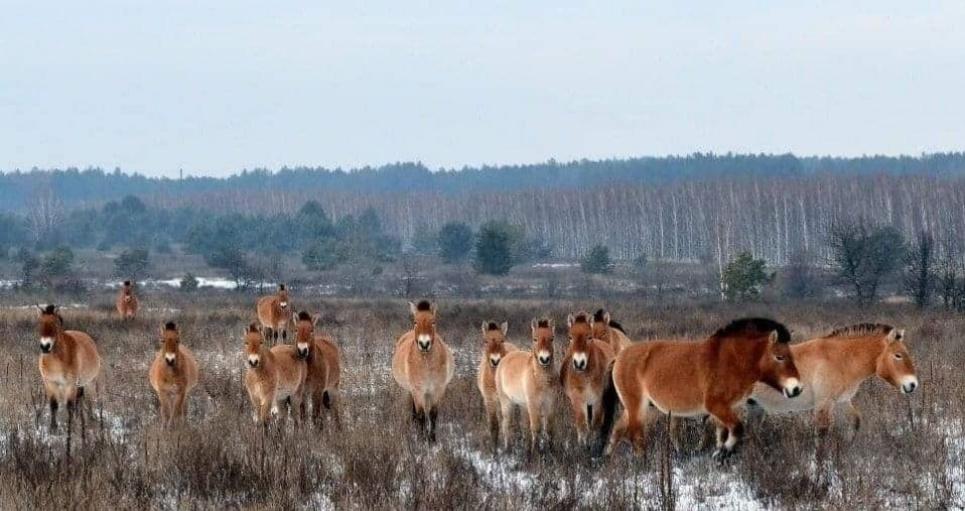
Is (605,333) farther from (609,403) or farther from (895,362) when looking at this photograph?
(895,362)

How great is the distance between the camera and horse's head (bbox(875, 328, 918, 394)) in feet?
35.0

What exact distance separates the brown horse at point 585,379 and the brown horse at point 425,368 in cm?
166

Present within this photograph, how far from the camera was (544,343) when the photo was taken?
11.3 metres

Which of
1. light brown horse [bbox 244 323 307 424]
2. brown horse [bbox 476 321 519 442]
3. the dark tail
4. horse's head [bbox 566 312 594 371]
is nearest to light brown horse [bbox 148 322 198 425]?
light brown horse [bbox 244 323 307 424]

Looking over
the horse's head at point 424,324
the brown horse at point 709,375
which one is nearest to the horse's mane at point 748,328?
the brown horse at point 709,375

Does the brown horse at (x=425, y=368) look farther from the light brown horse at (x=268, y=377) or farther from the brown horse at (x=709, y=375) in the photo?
the brown horse at (x=709, y=375)

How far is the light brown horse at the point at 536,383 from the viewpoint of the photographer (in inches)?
440

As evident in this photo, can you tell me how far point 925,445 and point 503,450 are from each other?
Answer: 4001 mm

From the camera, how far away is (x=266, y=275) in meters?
71.1

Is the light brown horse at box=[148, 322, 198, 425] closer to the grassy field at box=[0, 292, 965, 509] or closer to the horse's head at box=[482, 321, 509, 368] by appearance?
the grassy field at box=[0, 292, 965, 509]

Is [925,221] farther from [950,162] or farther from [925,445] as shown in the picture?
[950,162]

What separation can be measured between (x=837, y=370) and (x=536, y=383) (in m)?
2.94

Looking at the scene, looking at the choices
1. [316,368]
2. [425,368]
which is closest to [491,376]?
[425,368]

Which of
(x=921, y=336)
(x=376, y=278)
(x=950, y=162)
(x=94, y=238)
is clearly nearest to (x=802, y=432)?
(x=921, y=336)
